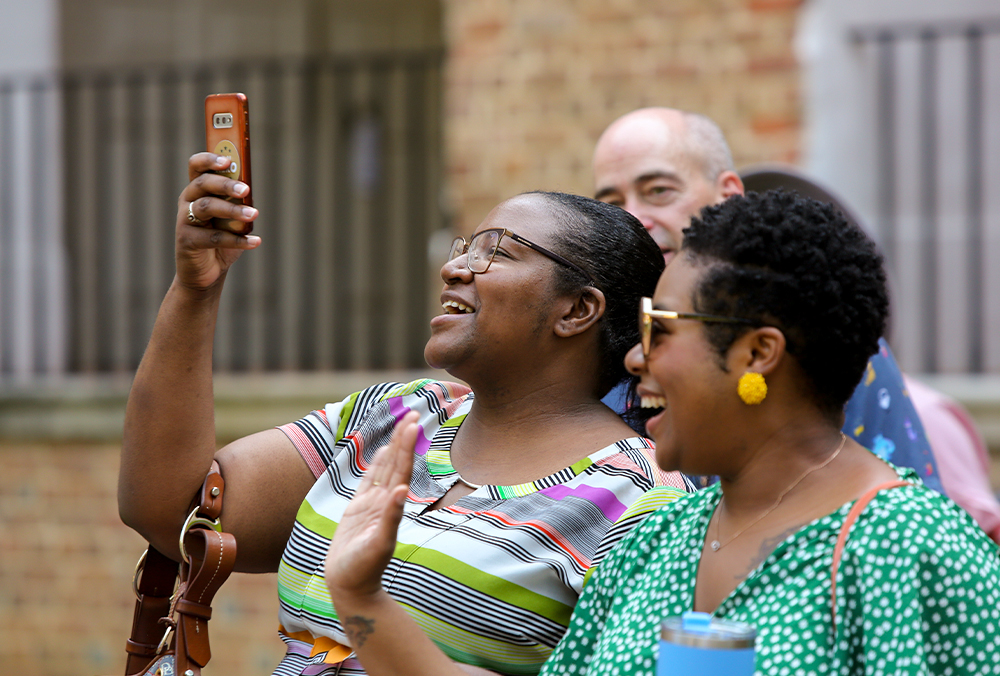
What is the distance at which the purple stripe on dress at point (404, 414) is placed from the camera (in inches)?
102

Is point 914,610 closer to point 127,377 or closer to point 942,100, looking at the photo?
point 942,100

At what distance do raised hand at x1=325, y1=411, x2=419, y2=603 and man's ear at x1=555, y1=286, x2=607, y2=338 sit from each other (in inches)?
26.0

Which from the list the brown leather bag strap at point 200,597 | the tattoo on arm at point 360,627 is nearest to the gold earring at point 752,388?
the tattoo on arm at point 360,627

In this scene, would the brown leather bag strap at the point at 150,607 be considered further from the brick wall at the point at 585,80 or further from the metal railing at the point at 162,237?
the metal railing at the point at 162,237

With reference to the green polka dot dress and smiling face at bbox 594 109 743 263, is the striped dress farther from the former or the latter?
smiling face at bbox 594 109 743 263

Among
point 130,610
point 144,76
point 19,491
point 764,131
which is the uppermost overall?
point 144,76

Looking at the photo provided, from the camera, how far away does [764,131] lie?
5215mm

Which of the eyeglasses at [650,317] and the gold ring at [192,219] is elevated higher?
the gold ring at [192,219]

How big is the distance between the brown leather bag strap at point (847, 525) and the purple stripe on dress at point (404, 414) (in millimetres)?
1130

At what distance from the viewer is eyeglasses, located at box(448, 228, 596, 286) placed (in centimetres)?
251

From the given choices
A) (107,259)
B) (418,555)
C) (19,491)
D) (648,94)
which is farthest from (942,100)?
(19,491)

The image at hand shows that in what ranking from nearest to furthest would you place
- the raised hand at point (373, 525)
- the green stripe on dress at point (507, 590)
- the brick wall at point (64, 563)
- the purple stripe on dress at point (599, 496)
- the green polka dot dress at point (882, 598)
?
the green polka dot dress at point (882, 598) → the raised hand at point (373, 525) → the green stripe on dress at point (507, 590) → the purple stripe on dress at point (599, 496) → the brick wall at point (64, 563)

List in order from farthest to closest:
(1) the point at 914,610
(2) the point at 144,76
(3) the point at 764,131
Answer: (2) the point at 144,76, (3) the point at 764,131, (1) the point at 914,610

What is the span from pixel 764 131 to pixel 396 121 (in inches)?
102
